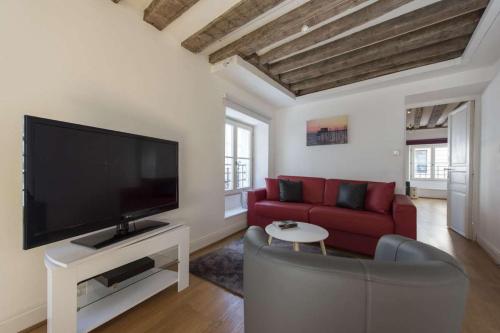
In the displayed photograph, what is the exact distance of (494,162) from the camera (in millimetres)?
2393

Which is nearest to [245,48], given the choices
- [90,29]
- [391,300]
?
[90,29]

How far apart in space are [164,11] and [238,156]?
2498 mm

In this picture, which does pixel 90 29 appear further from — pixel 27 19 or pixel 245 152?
pixel 245 152

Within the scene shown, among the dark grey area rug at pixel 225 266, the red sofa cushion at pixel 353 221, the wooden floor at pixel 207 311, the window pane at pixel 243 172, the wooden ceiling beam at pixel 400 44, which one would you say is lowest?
the wooden floor at pixel 207 311

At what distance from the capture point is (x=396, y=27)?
1965mm

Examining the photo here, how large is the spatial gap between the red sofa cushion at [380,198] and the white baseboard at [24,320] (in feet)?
11.2

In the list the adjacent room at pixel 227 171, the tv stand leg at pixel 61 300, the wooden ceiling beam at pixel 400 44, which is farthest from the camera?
the wooden ceiling beam at pixel 400 44

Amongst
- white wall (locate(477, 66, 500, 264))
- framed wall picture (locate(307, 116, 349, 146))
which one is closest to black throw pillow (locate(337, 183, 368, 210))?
framed wall picture (locate(307, 116, 349, 146))

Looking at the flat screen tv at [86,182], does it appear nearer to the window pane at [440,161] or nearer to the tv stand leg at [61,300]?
the tv stand leg at [61,300]

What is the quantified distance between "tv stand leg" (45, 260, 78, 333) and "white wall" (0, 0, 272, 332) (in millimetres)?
429

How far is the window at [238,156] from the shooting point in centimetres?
371

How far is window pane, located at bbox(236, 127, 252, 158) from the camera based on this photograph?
13.0ft

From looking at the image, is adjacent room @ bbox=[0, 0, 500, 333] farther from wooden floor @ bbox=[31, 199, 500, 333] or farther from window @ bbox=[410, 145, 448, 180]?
window @ bbox=[410, 145, 448, 180]

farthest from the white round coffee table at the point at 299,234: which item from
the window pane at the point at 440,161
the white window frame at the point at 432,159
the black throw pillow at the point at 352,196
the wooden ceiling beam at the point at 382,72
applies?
the window pane at the point at 440,161
